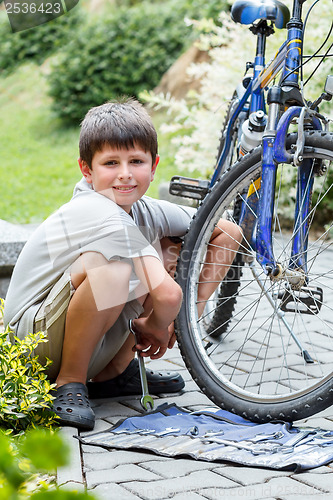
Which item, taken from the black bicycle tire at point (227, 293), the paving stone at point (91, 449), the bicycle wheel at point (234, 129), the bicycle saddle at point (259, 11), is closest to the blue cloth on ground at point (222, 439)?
the paving stone at point (91, 449)

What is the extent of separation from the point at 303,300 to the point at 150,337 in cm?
55

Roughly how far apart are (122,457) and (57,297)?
1.95ft

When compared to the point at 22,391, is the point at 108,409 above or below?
below

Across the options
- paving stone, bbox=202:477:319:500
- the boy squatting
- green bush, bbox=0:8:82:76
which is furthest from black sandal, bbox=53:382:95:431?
green bush, bbox=0:8:82:76

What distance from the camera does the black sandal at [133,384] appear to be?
2.78 metres

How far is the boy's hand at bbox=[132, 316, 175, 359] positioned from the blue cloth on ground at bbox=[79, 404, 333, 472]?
221 millimetres

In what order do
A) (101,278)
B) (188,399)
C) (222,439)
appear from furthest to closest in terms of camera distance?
(188,399)
(101,278)
(222,439)

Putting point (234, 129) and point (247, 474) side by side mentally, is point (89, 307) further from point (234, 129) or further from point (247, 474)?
point (234, 129)

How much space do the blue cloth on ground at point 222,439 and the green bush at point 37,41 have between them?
11766 millimetres

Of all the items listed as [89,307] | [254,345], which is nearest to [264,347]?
[254,345]

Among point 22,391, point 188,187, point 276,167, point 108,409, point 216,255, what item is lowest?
point 108,409

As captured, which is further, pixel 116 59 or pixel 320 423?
pixel 116 59

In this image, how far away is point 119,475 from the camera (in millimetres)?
2035

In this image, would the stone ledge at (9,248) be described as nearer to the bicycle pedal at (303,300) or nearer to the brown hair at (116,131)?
the brown hair at (116,131)
